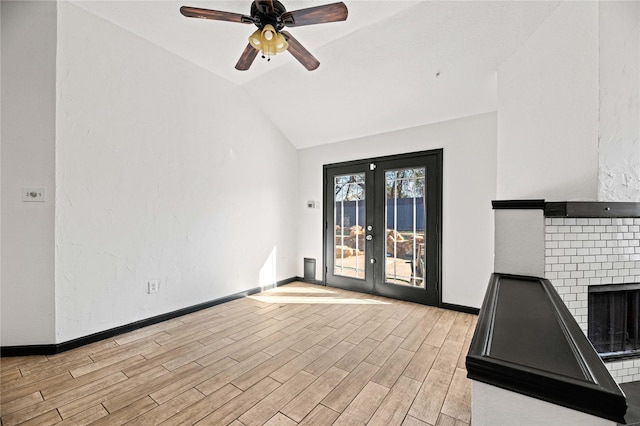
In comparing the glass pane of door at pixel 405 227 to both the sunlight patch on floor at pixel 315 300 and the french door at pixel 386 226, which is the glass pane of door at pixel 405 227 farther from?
the sunlight patch on floor at pixel 315 300

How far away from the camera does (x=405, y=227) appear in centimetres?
373

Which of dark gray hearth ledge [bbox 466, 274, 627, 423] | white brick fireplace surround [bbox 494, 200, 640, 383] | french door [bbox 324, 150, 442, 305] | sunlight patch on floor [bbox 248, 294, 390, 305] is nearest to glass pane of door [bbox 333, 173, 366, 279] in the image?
french door [bbox 324, 150, 442, 305]

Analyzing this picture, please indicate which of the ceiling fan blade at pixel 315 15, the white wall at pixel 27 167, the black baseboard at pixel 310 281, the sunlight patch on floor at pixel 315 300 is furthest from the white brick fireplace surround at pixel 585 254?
the white wall at pixel 27 167

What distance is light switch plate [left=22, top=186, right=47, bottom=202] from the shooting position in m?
2.19

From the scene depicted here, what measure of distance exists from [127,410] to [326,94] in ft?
12.0

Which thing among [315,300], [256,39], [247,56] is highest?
[247,56]

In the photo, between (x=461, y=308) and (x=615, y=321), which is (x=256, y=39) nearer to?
(x=615, y=321)

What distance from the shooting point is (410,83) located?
3.06 metres

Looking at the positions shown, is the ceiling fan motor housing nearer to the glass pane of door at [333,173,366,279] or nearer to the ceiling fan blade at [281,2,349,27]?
the ceiling fan blade at [281,2,349,27]

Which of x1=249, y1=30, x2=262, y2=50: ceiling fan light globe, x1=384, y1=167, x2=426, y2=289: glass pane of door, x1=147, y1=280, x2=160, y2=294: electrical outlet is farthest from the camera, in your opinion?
x1=384, y1=167, x2=426, y2=289: glass pane of door

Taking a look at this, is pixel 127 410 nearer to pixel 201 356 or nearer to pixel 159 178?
pixel 201 356

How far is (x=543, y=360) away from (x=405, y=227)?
304 cm

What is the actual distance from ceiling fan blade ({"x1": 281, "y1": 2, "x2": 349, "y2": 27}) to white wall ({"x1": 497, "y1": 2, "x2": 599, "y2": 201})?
1562 mm

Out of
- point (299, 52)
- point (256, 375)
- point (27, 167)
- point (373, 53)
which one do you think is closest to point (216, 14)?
point (299, 52)
